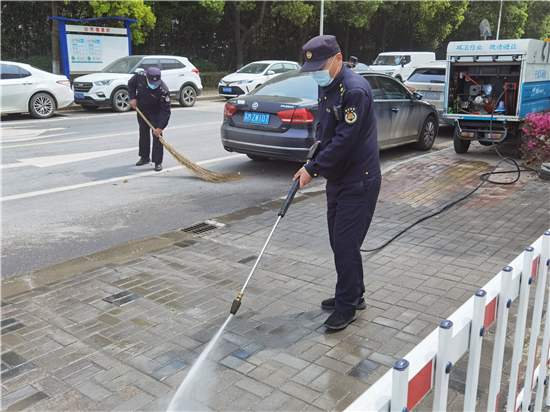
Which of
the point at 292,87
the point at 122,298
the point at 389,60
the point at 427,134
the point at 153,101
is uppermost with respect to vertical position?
the point at 389,60

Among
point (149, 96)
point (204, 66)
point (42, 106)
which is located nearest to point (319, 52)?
point (149, 96)

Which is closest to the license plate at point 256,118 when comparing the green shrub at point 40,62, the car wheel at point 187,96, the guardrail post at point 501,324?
the guardrail post at point 501,324

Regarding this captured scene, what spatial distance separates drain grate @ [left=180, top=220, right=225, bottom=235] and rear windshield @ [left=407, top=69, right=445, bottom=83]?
28.9 ft

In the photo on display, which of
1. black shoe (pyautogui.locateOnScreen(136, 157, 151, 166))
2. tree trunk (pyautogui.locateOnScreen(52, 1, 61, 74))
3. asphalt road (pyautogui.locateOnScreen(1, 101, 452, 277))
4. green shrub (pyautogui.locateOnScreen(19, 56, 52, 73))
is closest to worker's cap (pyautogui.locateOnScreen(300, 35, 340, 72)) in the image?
asphalt road (pyautogui.locateOnScreen(1, 101, 452, 277))

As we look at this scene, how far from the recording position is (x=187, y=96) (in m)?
19.1

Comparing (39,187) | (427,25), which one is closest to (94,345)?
(39,187)

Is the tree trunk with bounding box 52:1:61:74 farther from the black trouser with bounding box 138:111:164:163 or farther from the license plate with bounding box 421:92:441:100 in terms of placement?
the license plate with bounding box 421:92:441:100

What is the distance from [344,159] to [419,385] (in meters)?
2.34

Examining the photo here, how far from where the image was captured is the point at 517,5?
46250 millimetres

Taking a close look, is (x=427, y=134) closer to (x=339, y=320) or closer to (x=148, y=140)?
(x=148, y=140)

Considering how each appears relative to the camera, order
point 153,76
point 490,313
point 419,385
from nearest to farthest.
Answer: point 419,385 < point 490,313 < point 153,76

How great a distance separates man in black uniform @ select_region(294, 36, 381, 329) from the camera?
354 cm

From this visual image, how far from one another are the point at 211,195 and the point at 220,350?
4.37 m

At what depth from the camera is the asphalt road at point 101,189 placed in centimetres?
574
